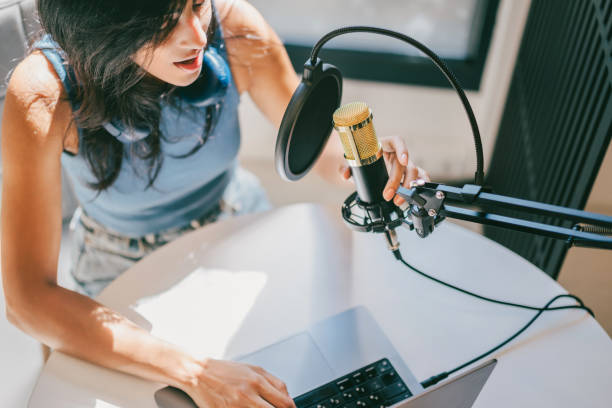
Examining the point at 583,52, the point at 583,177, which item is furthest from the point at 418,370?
the point at 583,52

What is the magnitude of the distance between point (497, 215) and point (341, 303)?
0.38 meters

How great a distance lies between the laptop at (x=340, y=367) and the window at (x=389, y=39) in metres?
1.21

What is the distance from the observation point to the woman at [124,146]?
0.73 m

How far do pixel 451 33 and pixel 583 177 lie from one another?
1.13 meters

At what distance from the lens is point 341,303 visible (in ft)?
3.02

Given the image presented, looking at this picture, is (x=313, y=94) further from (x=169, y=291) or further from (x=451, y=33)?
(x=451, y=33)

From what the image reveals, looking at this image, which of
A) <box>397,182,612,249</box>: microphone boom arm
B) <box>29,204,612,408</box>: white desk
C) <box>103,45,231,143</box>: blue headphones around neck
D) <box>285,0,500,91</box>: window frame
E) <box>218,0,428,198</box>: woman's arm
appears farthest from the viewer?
<box>285,0,500,91</box>: window frame

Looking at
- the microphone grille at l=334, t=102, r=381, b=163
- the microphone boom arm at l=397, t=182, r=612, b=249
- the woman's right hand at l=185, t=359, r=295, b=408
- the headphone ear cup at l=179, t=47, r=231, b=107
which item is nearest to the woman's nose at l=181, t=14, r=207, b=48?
the headphone ear cup at l=179, t=47, r=231, b=107

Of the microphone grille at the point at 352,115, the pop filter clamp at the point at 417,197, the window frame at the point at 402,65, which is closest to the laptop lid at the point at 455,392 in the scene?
the pop filter clamp at the point at 417,197

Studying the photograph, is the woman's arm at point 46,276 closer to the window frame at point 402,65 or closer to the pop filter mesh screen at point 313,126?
the pop filter mesh screen at point 313,126

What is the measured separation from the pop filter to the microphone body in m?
0.07

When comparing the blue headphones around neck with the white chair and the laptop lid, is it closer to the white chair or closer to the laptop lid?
the white chair

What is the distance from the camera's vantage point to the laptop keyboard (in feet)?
2.47

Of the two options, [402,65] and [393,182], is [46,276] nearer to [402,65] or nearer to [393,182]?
[393,182]
